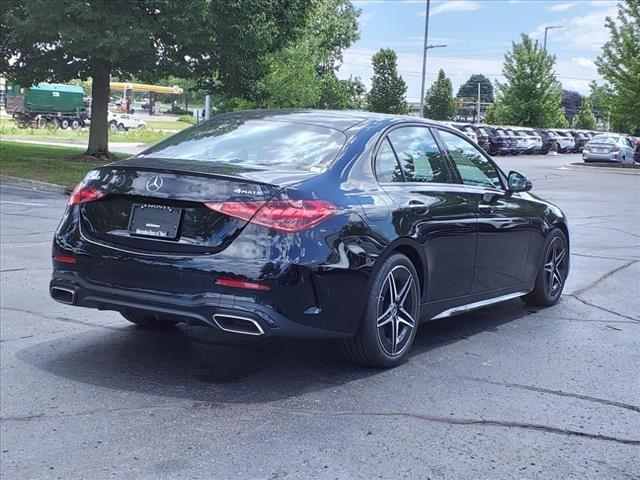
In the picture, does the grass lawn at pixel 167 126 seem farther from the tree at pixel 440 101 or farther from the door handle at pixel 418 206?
the door handle at pixel 418 206

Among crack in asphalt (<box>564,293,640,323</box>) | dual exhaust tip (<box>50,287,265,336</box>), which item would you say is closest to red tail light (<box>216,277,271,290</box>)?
dual exhaust tip (<box>50,287,265,336</box>)

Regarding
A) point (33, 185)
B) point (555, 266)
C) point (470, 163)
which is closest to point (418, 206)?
point (470, 163)

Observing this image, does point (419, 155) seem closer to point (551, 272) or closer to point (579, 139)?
point (551, 272)

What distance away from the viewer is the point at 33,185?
1820 cm

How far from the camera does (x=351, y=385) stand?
4.59 m

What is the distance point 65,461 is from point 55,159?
20799 millimetres

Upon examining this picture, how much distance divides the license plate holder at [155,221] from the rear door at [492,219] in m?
2.26

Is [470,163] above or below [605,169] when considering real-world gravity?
below

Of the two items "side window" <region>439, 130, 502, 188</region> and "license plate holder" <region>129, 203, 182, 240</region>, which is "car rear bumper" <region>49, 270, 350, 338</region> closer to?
"license plate holder" <region>129, 203, 182, 240</region>

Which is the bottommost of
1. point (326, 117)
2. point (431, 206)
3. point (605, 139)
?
point (431, 206)

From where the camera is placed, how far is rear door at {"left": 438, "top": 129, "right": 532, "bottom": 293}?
576 centimetres

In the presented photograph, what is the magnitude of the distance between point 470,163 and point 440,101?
258ft

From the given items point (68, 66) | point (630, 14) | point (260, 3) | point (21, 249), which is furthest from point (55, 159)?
point (630, 14)

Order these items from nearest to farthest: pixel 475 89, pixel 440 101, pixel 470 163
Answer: pixel 470 163 → pixel 440 101 → pixel 475 89
